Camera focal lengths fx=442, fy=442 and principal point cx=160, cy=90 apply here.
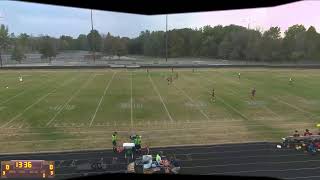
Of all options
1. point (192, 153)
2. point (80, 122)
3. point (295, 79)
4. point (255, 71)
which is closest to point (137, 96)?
point (80, 122)

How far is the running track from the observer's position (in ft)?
58.2

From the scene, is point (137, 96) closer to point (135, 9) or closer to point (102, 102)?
point (102, 102)

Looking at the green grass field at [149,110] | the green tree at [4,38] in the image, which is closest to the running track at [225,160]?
the green grass field at [149,110]

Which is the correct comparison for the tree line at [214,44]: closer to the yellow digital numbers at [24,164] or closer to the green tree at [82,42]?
the green tree at [82,42]

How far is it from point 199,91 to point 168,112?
35.7 feet

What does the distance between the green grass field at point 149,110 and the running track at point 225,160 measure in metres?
1.47

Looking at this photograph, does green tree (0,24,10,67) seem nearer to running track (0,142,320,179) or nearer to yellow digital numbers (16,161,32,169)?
running track (0,142,320,179)

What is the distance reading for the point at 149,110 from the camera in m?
32.7

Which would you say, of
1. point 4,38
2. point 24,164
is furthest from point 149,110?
point 4,38

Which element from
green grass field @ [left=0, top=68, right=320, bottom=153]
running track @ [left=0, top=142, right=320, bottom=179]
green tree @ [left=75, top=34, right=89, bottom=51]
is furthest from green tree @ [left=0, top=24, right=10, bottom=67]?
running track @ [left=0, top=142, right=320, bottom=179]

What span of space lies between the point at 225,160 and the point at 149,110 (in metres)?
13.8
